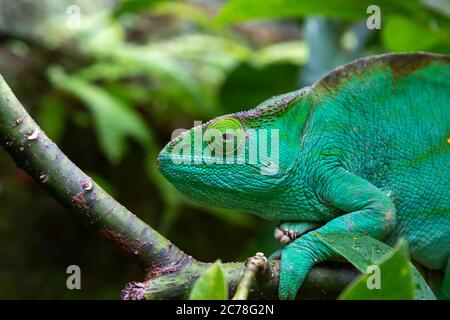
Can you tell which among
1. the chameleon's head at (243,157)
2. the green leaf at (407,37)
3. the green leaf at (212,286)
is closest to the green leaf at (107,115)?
the green leaf at (407,37)

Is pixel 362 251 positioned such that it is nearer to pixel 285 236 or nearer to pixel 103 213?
pixel 285 236

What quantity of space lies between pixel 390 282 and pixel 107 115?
266cm

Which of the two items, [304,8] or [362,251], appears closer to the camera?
[362,251]

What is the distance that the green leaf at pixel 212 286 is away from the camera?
26.9 inches

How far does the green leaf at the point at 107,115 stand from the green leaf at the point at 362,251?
7.35 ft

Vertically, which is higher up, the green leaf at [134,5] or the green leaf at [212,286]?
the green leaf at [134,5]

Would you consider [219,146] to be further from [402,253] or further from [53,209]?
[53,209]

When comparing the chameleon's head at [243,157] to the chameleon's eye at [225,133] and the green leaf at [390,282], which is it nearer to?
the chameleon's eye at [225,133]

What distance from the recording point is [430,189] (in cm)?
128

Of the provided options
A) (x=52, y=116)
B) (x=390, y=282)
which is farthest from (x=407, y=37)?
(x=52, y=116)

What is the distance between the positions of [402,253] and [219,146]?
0.63m

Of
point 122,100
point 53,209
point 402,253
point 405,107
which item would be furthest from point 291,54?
point 402,253

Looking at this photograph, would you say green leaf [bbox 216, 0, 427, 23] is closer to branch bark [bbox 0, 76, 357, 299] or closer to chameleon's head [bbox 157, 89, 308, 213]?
chameleon's head [bbox 157, 89, 308, 213]

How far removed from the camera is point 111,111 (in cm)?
321
